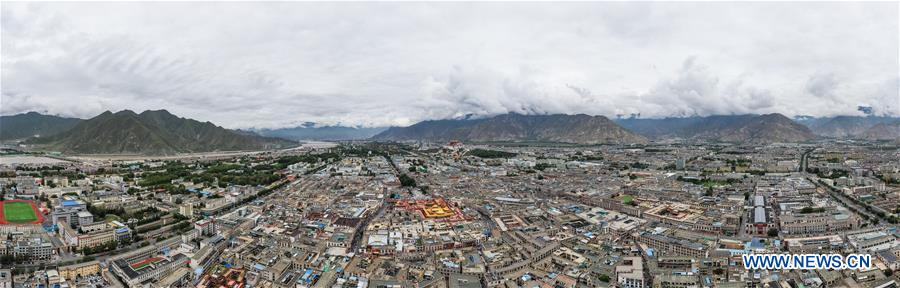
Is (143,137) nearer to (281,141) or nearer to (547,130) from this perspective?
(281,141)

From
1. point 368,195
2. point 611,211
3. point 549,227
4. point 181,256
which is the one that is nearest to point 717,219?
point 611,211

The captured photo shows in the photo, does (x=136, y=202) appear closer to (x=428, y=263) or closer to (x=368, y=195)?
(x=368, y=195)

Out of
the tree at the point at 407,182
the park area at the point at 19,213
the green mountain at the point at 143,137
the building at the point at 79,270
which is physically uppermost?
the green mountain at the point at 143,137

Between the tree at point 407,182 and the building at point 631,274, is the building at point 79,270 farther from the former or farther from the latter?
the tree at point 407,182

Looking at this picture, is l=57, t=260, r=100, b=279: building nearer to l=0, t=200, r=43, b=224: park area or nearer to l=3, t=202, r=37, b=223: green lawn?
l=0, t=200, r=43, b=224: park area

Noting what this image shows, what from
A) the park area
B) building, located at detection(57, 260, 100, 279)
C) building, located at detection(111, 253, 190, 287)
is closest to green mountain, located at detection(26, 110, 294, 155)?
the park area

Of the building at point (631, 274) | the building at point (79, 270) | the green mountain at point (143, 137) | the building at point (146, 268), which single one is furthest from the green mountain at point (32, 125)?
the building at point (631, 274)
